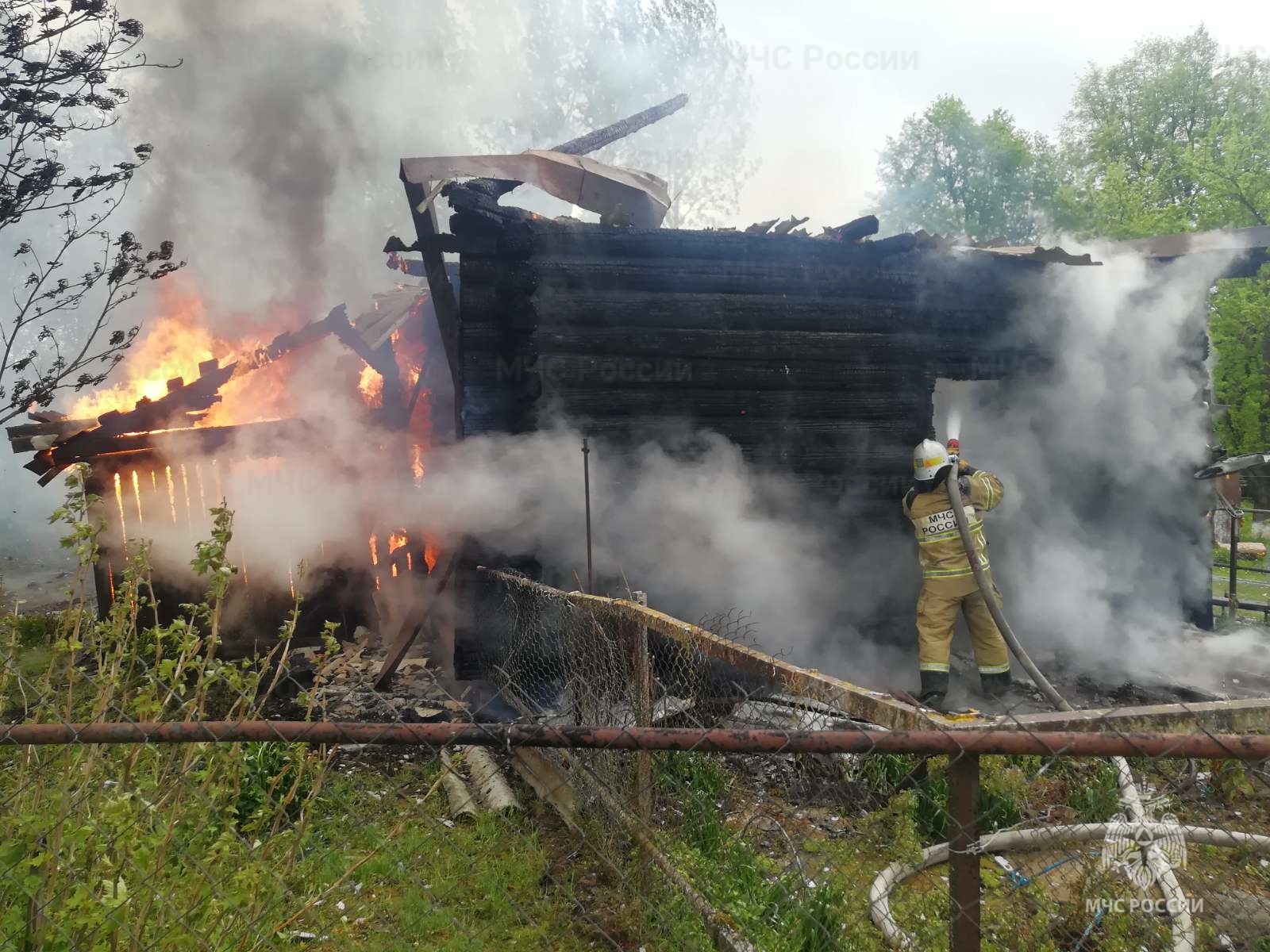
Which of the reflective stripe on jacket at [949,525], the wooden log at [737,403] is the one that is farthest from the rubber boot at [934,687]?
the wooden log at [737,403]

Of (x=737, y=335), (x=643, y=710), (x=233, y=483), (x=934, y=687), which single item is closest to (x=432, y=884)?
(x=643, y=710)

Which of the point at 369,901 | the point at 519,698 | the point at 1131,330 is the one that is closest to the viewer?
the point at 369,901

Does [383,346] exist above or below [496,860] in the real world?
above

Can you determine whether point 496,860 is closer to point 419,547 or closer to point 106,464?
point 419,547

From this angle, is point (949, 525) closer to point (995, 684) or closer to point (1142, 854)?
point (995, 684)

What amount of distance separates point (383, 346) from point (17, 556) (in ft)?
46.7

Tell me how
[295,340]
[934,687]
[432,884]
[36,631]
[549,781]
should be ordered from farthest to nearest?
[295,340] < [36,631] < [934,687] < [549,781] < [432,884]

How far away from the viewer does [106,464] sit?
8094mm

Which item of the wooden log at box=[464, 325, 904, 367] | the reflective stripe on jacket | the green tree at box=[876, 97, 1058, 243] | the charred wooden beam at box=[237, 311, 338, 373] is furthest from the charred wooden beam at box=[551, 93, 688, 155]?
the green tree at box=[876, 97, 1058, 243]

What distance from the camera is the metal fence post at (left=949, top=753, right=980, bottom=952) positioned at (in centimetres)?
172

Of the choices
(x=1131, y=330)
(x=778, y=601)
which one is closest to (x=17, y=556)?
(x=778, y=601)

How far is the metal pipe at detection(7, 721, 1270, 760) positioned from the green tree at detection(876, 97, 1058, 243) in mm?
30286

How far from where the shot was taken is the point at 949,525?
603cm

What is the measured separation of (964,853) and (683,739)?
71 centimetres
